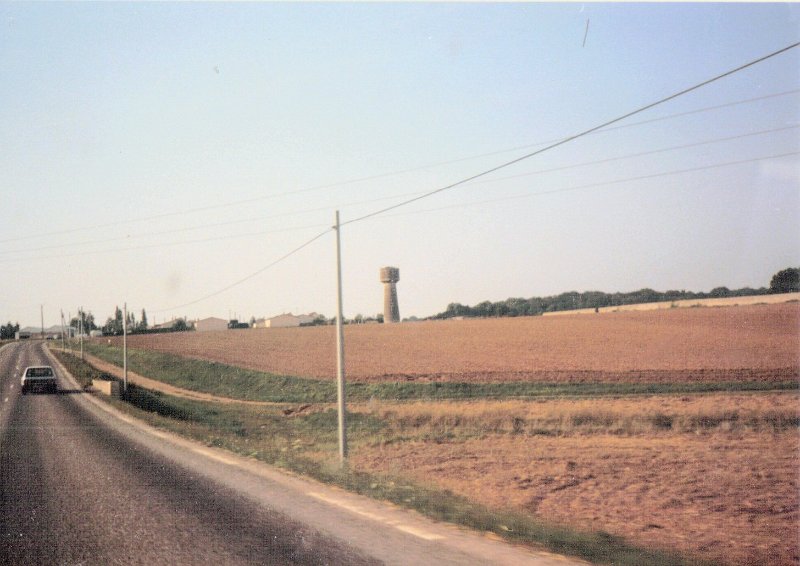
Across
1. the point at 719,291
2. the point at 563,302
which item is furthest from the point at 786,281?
the point at 563,302

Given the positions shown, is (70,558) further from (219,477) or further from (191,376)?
(191,376)

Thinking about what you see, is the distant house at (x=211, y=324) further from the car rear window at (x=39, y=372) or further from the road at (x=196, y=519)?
the road at (x=196, y=519)

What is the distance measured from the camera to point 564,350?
5559 cm

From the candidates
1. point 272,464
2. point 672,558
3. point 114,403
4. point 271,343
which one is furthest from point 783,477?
point 271,343

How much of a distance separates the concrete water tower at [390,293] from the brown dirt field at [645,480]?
299 ft

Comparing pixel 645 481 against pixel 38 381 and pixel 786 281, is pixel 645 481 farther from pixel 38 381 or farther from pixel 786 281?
pixel 786 281

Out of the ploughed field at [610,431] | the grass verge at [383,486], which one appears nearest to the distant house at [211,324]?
the ploughed field at [610,431]

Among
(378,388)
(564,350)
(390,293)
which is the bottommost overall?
(378,388)

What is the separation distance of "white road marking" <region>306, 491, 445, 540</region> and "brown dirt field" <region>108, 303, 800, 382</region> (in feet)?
114

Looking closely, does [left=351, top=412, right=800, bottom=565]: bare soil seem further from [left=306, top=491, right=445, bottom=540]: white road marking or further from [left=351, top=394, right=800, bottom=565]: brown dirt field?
[left=306, top=491, right=445, bottom=540]: white road marking

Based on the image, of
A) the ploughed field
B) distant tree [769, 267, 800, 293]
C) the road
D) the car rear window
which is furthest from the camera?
distant tree [769, 267, 800, 293]

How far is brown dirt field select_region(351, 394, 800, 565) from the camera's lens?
34.9ft

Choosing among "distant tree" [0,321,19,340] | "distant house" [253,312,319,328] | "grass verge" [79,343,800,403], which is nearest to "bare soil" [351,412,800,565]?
"grass verge" [79,343,800,403]

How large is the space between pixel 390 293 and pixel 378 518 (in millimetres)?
111357
